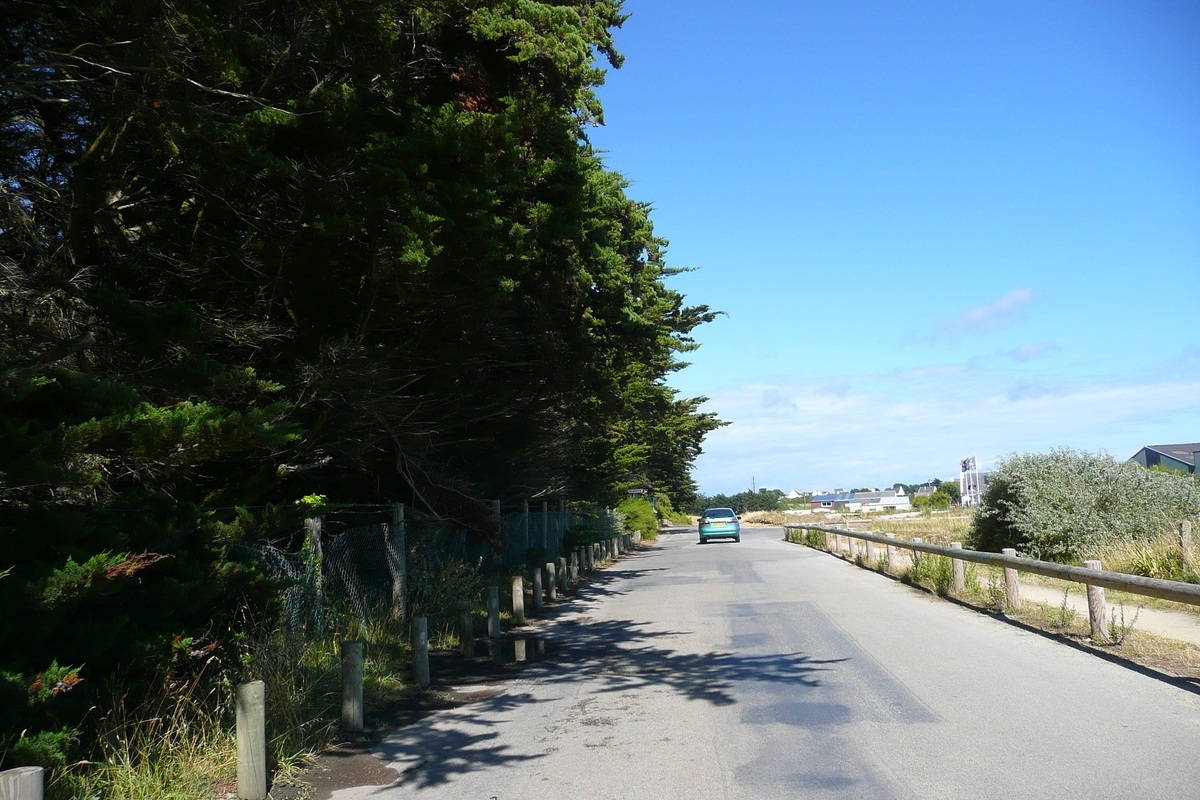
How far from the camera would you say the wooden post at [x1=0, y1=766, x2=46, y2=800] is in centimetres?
359

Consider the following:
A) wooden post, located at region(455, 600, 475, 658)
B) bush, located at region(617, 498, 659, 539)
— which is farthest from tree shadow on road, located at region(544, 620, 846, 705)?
bush, located at region(617, 498, 659, 539)

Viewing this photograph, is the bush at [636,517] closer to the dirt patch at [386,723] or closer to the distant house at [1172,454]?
the dirt patch at [386,723]

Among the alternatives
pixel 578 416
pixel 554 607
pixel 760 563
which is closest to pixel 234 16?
pixel 554 607

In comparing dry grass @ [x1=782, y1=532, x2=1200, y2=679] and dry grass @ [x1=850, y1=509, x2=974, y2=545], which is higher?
dry grass @ [x1=782, y1=532, x2=1200, y2=679]

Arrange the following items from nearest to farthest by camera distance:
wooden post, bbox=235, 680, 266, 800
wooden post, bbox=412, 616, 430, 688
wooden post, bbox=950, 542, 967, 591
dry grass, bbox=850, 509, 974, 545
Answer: wooden post, bbox=235, 680, 266, 800
wooden post, bbox=412, 616, 430, 688
wooden post, bbox=950, 542, 967, 591
dry grass, bbox=850, 509, 974, 545

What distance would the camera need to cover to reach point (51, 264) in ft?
27.6

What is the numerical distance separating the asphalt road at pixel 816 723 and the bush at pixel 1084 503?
996 cm

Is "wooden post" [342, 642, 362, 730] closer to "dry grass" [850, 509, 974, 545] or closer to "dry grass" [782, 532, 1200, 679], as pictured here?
"dry grass" [782, 532, 1200, 679]

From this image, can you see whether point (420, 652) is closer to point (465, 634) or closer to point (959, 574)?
point (465, 634)

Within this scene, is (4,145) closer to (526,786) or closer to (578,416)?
(526,786)

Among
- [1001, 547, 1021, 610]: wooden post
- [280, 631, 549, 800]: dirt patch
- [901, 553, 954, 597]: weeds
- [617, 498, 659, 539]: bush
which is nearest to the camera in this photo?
[280, 631, 549, 800]: dirt patch

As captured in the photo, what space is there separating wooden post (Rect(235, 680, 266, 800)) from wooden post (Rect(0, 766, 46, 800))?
5.95 feet

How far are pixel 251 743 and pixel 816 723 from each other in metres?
4.04

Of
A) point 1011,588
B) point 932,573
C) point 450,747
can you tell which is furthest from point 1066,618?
point 450,747
